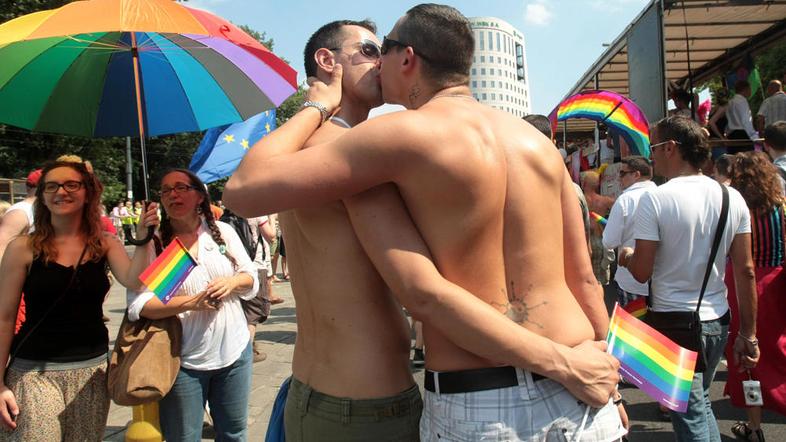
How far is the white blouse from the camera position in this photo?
2854 mm

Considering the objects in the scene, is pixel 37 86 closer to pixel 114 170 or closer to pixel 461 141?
pixel 461 141

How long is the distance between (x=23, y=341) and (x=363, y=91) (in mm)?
1973

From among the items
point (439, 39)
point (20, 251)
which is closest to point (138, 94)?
point (20, 251)

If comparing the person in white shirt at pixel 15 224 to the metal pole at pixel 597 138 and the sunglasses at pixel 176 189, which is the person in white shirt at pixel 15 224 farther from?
the metal pole at pixel 597 138

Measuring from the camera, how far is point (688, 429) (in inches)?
107

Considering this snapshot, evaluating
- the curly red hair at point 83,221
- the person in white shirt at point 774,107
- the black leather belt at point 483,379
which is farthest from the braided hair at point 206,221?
the person in white shirt at point 774,107

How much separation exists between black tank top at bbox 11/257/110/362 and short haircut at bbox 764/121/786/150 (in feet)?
16.7

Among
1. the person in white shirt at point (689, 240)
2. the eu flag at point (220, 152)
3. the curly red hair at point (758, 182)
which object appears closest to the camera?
the person in white shirt at point (689, 240)

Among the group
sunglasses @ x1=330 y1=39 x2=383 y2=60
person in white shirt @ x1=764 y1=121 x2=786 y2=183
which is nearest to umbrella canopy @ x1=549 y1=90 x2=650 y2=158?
person in white shirt @ x1=764 y1=121 x2=786 y2=183

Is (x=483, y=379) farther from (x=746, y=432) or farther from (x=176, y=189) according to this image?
(x=746, y=432)

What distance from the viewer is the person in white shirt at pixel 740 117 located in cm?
749

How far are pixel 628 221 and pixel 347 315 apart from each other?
10.7 ft

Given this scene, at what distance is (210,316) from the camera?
2.96 metres

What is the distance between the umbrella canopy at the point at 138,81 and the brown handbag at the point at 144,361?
1.10 metres
